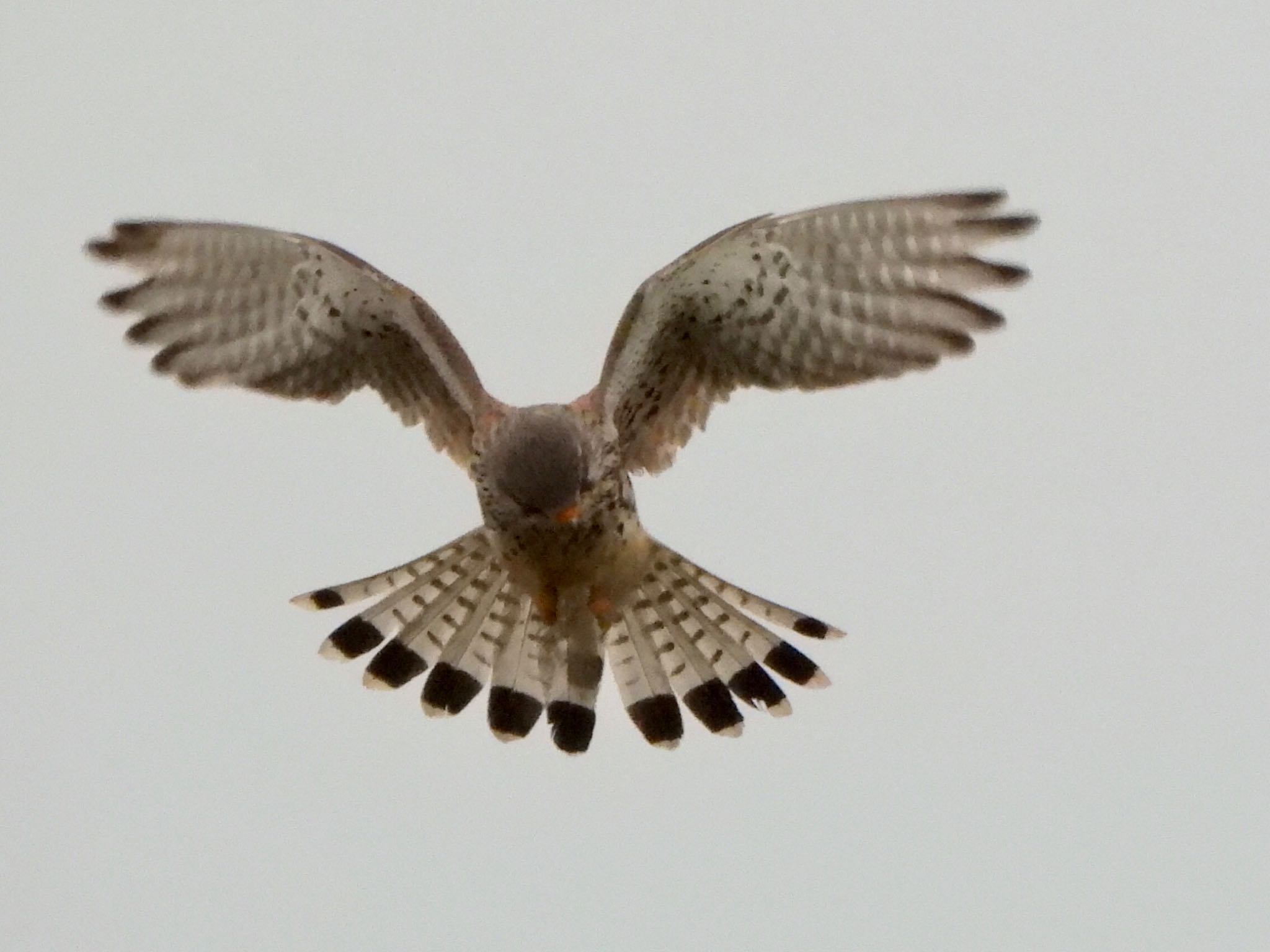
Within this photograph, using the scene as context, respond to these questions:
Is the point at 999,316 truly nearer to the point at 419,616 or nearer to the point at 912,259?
the point at 912,259

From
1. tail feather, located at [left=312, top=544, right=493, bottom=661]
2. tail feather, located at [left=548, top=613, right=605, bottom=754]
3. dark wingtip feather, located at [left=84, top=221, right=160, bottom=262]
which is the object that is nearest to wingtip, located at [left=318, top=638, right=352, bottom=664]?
tail feather, located at [left=312, top=544, right=493, bottom=661]

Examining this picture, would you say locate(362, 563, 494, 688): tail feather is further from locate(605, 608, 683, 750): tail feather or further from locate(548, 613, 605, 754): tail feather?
locate(605, 608, 683, 750): tail feather

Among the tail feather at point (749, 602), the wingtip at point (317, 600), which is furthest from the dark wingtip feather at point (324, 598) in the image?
the tail feather at point (749, 602)

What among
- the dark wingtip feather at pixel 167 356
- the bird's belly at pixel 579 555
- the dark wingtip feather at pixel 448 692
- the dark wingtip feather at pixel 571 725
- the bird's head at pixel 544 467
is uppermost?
the dark wingtip feather at pixel 167 356

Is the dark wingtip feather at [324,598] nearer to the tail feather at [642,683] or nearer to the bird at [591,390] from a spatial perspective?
the bird at [591,390]

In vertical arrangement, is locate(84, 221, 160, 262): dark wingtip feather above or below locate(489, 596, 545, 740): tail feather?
above

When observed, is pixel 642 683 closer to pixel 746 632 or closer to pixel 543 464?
pixel 746 632

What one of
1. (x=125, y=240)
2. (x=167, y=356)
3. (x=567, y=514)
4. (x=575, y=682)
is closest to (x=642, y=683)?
(x=575, y=682)
